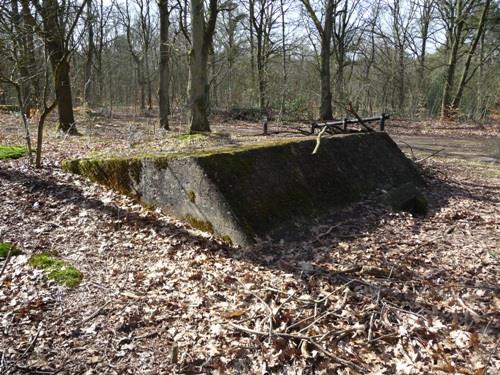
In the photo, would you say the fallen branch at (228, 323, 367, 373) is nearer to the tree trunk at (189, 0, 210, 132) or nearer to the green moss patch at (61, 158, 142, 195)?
the green moss patch at (61, 158, 142, 195)

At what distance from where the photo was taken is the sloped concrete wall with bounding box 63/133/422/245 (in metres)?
4.90

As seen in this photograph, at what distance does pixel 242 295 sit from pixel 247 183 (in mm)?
1823

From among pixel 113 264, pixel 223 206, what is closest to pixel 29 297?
pixel 113 264

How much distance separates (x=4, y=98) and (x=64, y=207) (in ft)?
77.2

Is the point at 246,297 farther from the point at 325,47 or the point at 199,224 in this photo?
the point at 325,47

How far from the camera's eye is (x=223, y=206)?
481 centimetres

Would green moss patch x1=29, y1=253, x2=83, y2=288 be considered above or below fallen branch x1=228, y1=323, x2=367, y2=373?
above

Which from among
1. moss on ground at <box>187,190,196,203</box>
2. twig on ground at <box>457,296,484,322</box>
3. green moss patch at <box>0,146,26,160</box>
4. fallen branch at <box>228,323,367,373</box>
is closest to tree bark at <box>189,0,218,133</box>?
green moss patch at <box>0,146,26,160</box>

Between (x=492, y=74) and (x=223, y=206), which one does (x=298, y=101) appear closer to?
(x=492, y=74)

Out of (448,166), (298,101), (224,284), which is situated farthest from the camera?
(298,101)

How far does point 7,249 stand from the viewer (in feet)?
14.8

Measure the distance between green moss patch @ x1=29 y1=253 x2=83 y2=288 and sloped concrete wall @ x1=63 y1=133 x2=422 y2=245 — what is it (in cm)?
159

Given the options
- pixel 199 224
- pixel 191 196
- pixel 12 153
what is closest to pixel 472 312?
pixel 199 224

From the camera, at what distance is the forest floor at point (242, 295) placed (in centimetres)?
300
